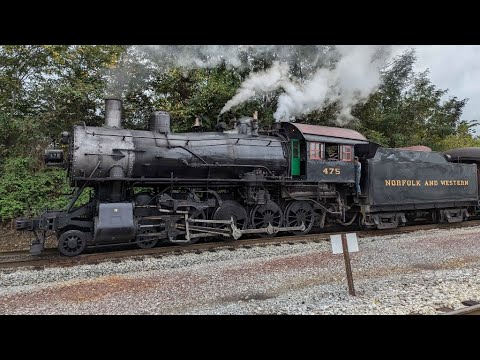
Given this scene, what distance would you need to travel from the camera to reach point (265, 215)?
32.8ft

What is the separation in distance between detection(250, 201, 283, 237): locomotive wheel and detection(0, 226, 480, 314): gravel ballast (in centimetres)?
153

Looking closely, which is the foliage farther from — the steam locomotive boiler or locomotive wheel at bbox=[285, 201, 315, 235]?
locomotive wheel at bbox=[285, 201, 315, 235]

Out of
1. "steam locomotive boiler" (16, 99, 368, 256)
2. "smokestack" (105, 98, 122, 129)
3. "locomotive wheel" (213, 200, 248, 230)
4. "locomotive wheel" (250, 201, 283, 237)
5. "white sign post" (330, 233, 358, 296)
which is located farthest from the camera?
"locomotive wheel" (250, 201, 283, 237)

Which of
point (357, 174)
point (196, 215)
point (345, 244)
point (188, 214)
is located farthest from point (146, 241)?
point (357, 174)

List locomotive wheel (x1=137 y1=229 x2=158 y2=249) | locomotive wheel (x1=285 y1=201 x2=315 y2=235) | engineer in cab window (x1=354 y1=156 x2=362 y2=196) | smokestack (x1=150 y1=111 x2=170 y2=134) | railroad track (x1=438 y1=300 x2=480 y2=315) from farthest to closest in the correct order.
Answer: engineer in cab window (x1=354 y1=156 x2=362 y2=196) < locomotive wheel (x1=285 y1=201 x2=315 y2=235) < smokestack (x1=150 y1=111 x2=170 y2=134) < locomotive wheel (x1=137 y1=229 x2=158 y2=249) < railroad track (x1=438 y1=300 x2=480 y2=315)

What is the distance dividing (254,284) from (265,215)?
4203 mm

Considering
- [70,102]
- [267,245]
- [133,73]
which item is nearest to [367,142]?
[267,245]

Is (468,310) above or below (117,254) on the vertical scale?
below

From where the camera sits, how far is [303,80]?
16.0 m

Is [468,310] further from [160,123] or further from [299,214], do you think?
[160,123]

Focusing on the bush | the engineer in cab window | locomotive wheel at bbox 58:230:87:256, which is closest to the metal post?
locomotive wheel at bbox 58:230:87:256

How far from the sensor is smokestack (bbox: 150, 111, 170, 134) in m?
9.07

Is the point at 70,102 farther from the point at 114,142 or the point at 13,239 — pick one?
the point at 114,142

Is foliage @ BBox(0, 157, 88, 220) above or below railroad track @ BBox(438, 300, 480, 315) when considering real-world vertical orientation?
above
